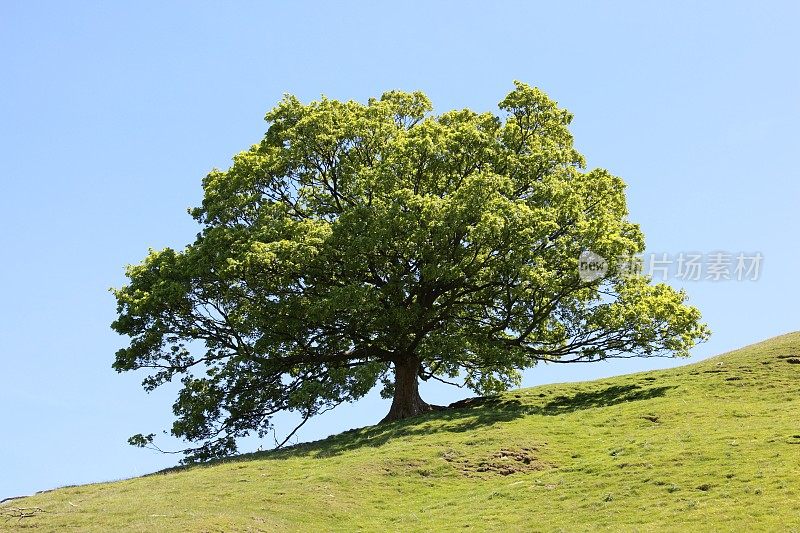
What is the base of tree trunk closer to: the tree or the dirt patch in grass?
the tree

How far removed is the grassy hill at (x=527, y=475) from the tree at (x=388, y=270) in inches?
130

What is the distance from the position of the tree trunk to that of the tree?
99 mm

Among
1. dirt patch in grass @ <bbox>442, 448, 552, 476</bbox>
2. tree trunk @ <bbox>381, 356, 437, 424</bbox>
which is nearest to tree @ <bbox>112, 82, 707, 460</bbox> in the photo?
tree trunk @ <bbox>381, 356, 437, 424</bbox>

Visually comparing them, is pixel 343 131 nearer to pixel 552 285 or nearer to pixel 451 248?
pixel 451 248

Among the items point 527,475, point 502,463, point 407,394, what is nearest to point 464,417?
point 407,394

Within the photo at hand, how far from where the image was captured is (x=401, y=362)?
47.0m

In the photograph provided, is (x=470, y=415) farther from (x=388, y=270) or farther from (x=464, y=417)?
(x=388, y=270)

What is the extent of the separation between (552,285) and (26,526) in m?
24.2

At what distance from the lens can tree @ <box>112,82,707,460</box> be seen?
142 ft

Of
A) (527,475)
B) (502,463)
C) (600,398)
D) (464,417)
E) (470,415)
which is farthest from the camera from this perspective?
(600,398)

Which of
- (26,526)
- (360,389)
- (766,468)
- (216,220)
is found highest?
(216,220)

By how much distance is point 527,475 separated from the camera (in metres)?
35.4

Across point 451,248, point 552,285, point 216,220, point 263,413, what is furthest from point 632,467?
point 216,220

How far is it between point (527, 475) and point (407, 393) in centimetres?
1232
